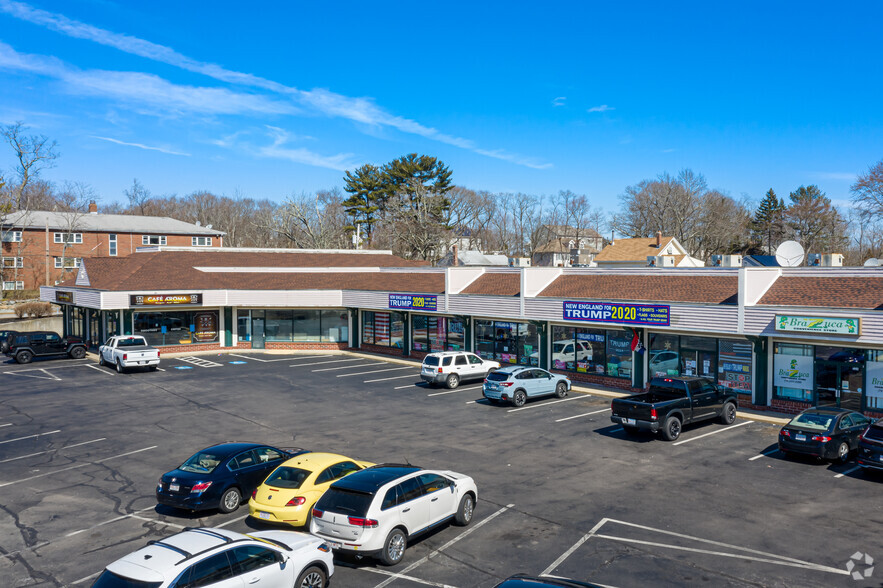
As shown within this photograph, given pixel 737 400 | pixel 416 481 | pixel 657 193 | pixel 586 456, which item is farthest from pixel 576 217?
pixel 416 481

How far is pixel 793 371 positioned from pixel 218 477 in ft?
67.3

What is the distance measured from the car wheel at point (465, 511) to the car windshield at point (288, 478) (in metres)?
3.17

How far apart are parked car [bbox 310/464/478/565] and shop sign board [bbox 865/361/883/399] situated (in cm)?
1720

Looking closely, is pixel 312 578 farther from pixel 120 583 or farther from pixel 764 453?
pixel 764 453

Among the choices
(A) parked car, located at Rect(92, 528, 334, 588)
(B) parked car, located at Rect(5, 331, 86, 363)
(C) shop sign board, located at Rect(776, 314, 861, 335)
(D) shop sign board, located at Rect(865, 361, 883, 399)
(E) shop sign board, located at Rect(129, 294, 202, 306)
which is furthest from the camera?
(E) shop sign board, located at Rect(129, 294, 202, 306)

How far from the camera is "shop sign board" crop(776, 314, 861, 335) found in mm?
21672

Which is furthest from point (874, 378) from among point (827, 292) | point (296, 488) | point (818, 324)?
point (296, 488)

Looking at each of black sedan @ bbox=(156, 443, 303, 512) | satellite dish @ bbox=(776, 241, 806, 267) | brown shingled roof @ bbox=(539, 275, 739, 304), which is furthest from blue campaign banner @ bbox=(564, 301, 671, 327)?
black sedan @ bbox=(156, 443, 303, 512)

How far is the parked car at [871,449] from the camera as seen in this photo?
53.6 feet

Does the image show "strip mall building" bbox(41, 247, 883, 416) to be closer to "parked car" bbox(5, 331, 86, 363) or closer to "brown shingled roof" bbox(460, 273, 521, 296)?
"brown shingled roof" bbox(460, 273, 521, 296)

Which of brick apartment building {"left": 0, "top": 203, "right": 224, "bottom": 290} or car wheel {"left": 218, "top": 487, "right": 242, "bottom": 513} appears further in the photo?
brick apartment building {"left": 0, "top": 203, "right": 224, "bottom": 290}

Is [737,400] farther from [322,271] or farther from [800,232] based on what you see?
[800,232]

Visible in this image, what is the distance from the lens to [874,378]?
2234 centimetres

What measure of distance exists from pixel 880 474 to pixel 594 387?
13.8 metres
